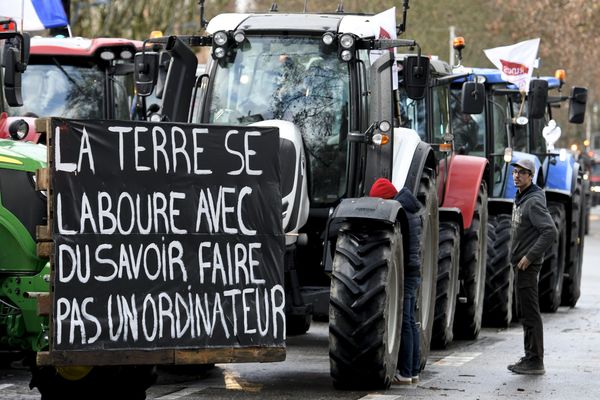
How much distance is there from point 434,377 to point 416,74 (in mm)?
2397

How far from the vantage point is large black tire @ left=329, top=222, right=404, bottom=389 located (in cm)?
1174

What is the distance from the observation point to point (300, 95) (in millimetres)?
12852

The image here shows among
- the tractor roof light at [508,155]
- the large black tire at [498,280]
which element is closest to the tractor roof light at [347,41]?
the large black tire at [498,280]

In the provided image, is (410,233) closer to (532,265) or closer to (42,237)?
(532,265)

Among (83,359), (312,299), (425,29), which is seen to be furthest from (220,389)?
(425,29)

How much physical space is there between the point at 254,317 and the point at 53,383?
4.62 feet

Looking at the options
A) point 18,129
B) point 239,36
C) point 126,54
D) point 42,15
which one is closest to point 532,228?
point 239,36

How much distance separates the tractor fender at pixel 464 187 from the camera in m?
16.6

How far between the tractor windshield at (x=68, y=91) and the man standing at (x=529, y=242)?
20.6 feet

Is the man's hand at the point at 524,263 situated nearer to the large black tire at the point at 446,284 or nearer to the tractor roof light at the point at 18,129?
the large black tire at the point at 446,284

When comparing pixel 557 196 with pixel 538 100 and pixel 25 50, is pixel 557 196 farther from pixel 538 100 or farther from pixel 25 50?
pixel 25 50

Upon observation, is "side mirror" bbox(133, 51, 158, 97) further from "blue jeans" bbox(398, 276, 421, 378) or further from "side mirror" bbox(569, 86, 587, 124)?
"side mirror" bbox(569, 86, 587, 124)

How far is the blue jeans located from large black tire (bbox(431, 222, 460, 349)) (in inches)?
93.3

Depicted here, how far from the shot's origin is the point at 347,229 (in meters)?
12.0
